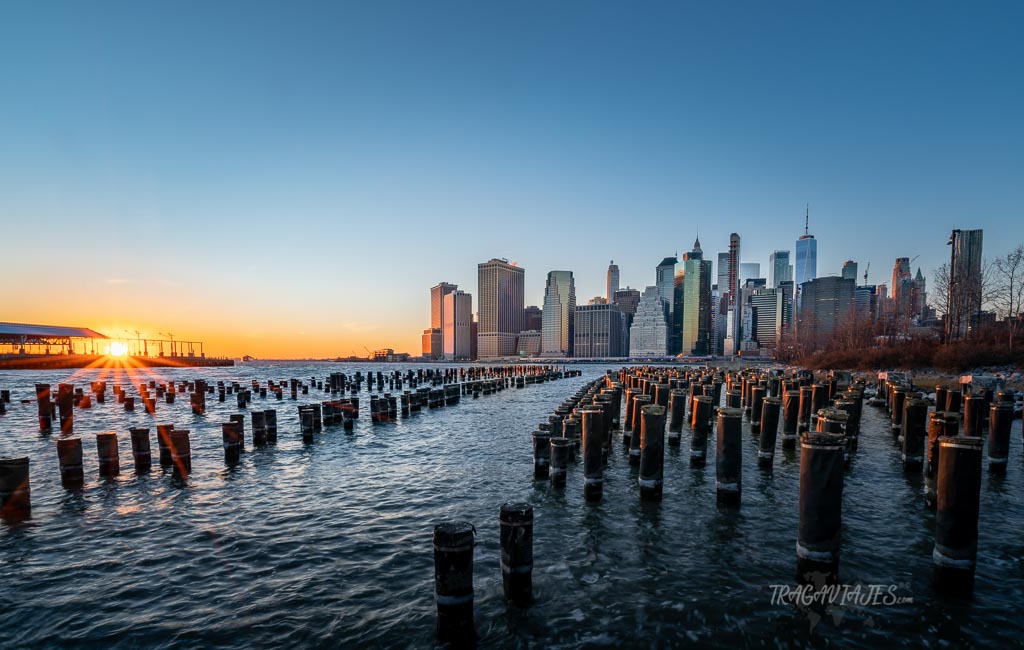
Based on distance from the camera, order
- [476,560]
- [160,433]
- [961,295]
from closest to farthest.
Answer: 1. [476,560]
2. [160,433]
3. [961,295]

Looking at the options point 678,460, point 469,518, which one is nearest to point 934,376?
point 678,460

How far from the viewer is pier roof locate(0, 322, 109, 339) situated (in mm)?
120125

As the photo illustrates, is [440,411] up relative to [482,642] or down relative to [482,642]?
down

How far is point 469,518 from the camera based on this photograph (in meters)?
12.7

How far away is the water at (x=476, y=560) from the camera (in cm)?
756

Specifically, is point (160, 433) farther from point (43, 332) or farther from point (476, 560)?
point (43, 332)

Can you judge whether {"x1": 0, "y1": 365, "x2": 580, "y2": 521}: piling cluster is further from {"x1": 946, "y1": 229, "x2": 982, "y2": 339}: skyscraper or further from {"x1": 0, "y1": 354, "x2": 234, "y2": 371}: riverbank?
{"x1": 0, "y1": 354, "x2": 234, "y2": 371}: riverbank

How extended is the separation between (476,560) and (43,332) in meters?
175

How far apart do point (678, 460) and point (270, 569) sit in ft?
48.4

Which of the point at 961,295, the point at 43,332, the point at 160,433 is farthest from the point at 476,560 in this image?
the point at 43,332

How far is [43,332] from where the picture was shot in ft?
426

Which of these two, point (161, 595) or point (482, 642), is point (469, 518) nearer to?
point (482, 642)

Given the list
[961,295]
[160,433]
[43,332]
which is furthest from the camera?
[43,332]

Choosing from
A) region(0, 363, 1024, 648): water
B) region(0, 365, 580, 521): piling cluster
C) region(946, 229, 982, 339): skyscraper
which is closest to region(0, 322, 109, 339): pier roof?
region(0, 365, 580, 521): piling cluster
